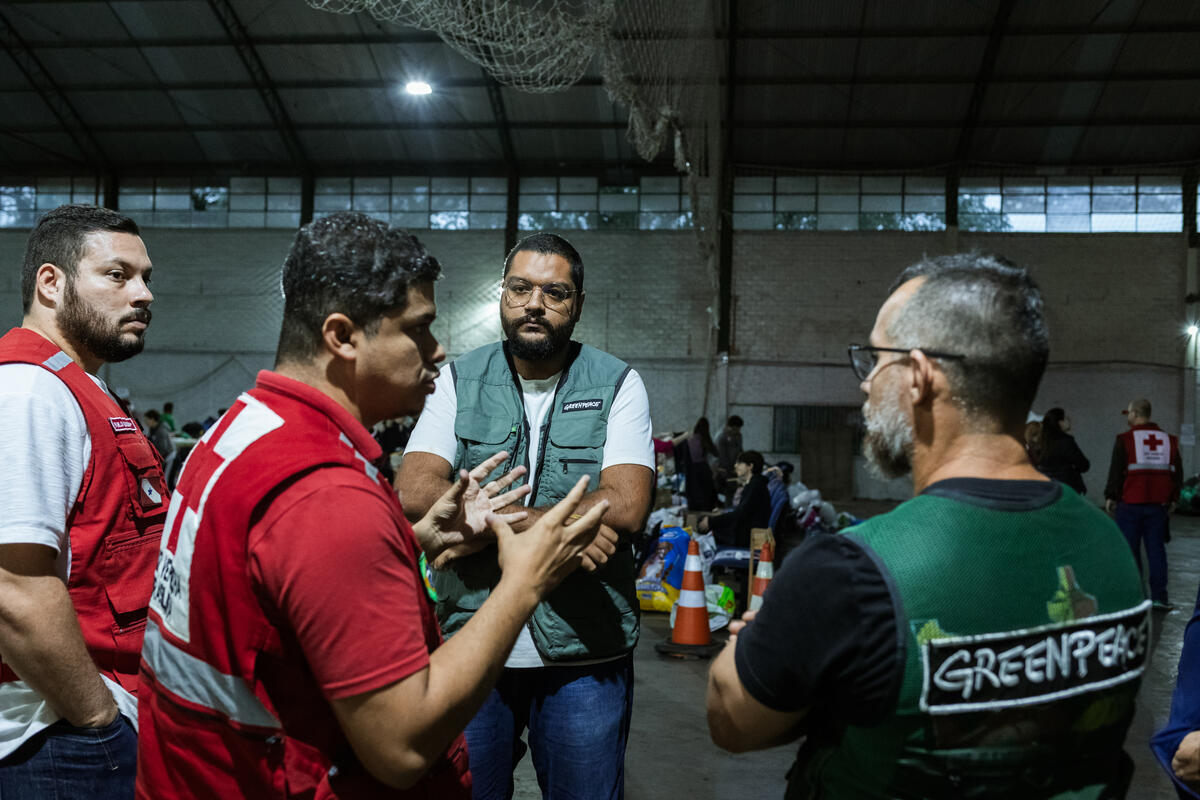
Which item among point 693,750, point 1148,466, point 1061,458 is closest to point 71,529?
point 693,750

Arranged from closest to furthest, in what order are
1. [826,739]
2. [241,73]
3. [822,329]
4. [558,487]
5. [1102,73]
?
[826,739] → [558,487] → [1102,73] → [241,73] → [822,329]

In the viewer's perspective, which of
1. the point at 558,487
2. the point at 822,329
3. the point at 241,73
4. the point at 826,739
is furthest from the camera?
the point at 822,329

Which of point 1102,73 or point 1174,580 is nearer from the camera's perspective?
point 1174,580

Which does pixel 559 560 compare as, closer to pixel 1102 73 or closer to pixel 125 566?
pixel 125 566

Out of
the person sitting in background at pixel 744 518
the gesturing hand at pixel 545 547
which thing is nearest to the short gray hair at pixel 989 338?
the gesturing hand at pixel 545 547

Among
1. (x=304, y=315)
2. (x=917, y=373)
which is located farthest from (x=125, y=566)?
(x=917, y=373)

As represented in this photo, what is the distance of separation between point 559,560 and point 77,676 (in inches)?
39.1

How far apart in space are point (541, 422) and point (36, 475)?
4.02 feet

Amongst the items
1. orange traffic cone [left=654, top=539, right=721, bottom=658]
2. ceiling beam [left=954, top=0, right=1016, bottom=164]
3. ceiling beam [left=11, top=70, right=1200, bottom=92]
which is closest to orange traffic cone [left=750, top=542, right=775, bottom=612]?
orange traffic cone [left=654, top=539, right=721, bottom=658]

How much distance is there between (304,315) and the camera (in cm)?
137

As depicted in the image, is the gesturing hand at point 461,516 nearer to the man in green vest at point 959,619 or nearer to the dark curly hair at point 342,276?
the dark curly hair at point 342,276

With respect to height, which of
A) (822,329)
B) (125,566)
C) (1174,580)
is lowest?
(1174,580)

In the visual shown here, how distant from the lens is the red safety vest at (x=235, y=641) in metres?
1.22

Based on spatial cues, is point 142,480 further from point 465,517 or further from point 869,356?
point 869,356
